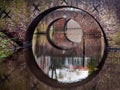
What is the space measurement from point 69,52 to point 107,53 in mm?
5690

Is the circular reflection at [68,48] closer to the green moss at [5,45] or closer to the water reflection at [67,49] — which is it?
the water reflection at [67,49]

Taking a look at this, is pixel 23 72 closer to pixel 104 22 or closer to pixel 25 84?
pixel 25 84

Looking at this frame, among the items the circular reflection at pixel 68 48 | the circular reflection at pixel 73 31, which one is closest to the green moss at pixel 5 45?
the circular reflection at pixel 68 48

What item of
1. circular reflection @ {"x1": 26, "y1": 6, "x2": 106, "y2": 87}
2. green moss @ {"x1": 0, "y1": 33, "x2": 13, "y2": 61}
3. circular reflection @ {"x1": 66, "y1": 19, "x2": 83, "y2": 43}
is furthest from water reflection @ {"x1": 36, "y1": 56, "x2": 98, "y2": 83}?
circular reflection @ {"x1": 66, "y1": 19, "x2": 83, "y2": 43}

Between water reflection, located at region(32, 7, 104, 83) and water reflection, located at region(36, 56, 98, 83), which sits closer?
water reflection, located at region(36, 56, 98, 83)

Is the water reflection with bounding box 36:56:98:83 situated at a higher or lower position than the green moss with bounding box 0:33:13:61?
lower

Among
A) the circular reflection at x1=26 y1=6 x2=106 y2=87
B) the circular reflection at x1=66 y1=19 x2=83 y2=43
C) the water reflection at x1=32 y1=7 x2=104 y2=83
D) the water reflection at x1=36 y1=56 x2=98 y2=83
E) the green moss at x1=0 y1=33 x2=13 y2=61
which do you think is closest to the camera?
the green moss at x1=0 y1=33 x2=13 y2=61

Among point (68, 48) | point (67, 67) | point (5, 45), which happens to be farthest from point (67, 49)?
point (5, 45)

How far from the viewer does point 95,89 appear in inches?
219

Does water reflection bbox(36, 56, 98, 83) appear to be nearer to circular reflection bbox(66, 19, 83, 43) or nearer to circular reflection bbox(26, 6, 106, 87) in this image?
circular reflection bbox(26, 6, 106, 87)

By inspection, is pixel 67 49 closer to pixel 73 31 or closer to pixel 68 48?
pixel 68 48

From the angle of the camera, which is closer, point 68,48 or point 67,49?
point 67,49

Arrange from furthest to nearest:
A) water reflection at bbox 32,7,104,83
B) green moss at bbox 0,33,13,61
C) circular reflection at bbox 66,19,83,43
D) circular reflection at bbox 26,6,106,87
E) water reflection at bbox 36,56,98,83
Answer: circular reflection at bbox 66,19,83,43, water reflection at bbox 32,7,104,83, circular reflection at bbox 26,6,106,87, water reflection at bbox 36,56,98,83, green moss at bbox 0,33,13,61

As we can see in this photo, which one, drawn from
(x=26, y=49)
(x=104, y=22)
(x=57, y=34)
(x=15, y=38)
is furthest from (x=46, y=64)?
(x=57, y=34)
